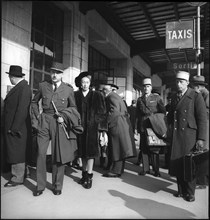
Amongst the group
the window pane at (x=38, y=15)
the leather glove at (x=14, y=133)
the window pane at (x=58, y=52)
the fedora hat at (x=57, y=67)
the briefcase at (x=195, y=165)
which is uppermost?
the window pane at (x=38, y=15)

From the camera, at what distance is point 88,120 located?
166 inches

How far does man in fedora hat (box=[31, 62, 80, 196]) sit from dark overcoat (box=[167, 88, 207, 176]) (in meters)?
1.57

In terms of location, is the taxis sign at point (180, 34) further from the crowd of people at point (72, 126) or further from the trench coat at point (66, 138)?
the trench coat at point (66, 138)

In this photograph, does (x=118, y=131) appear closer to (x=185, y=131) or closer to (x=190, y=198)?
(x=185, y=131)

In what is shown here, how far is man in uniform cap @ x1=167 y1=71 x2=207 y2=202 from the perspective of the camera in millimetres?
3564

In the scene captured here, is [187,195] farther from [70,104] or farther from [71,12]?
[71,12]

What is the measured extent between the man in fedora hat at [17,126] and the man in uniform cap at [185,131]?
2.40 m

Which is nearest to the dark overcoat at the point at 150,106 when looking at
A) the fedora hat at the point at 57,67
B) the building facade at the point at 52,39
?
the fedora hat at the point at 57,67

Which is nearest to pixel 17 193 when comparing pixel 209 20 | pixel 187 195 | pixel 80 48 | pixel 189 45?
pixel 187 195

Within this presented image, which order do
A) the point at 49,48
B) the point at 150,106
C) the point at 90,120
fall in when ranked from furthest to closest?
the point at 49,48 < the point at 150,106 < the point at 90,120

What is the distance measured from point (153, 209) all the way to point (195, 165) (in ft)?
2.62

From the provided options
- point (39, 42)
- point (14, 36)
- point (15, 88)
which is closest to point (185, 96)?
→ point (15, 88)

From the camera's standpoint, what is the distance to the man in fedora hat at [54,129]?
3678 mm

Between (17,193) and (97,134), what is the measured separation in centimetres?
153
